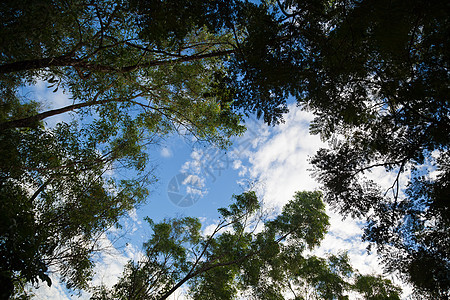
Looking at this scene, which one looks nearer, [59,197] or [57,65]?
[57,65]

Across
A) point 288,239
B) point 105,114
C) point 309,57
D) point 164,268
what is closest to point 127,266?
point 164,268

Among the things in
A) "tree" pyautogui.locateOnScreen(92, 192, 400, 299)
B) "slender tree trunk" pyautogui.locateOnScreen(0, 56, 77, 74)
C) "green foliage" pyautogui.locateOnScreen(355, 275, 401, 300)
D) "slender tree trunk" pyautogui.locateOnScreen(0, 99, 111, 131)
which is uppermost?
"slender tree trunk" pyautogui.locateOnScreen(0, 99, 111, 131)

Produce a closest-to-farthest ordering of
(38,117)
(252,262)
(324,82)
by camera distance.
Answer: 1. (324,82)
2. (38,117)
3. (252,262)

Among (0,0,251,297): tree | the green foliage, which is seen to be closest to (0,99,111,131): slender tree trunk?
(0,0,251,297): tree

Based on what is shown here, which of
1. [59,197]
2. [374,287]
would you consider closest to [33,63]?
[59,197]

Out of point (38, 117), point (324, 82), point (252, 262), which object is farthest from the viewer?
point (252, 262)

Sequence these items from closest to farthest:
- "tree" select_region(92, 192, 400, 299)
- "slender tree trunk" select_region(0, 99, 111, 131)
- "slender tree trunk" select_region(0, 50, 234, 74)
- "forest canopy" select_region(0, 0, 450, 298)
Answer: "forest canopy" select_region(0, 0, 450, 298) < "slender tree trunk" select_region(0, 50, 234, 74) < "slender tree trunk" select_region(0, 99, 111, 131) < "tree" select_region(92, 192, 400, 299)

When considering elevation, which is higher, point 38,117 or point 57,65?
point 38,117

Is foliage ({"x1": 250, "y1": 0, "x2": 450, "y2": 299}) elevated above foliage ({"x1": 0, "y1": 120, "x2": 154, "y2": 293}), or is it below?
below

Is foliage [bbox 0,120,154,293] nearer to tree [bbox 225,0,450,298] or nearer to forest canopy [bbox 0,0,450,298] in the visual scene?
forest canopy [bbox 0,0,450,298]

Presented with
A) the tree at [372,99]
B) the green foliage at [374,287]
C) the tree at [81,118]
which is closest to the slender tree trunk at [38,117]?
the tree at [81,118]

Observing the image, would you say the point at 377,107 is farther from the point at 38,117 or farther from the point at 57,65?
the point at 38,117

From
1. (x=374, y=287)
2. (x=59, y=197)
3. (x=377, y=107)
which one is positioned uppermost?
(x=59, y=197)

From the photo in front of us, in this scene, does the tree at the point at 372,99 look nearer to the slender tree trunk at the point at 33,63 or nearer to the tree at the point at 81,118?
the tree at the point at 81,118
